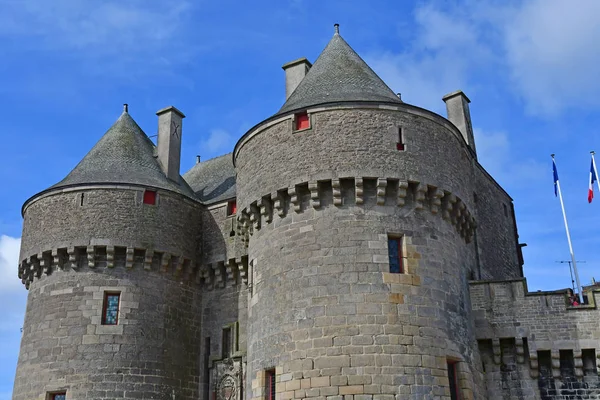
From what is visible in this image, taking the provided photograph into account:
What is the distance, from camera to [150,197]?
62.7ft

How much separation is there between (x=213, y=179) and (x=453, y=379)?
11643mm

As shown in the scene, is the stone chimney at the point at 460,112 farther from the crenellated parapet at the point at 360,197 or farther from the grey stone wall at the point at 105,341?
the grey stone wall at the point at 105,341

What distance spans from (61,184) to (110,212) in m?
1.85

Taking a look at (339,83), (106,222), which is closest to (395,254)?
(339,83)

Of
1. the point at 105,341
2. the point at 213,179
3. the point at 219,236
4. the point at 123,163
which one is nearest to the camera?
the point at 105,341

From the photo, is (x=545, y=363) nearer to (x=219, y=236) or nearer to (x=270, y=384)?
(x=270, y=384)

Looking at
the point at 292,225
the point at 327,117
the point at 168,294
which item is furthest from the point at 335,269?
the point at 168,294

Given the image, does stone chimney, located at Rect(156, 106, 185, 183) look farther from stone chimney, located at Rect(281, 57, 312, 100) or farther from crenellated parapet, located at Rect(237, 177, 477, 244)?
crenellated parapet, located at Rect(237, 177, 477, 244)

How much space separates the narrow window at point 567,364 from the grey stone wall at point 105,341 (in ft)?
31.4

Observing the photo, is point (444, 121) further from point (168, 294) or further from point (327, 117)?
point (168, 294)

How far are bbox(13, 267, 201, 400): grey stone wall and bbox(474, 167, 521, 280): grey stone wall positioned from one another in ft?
27.7

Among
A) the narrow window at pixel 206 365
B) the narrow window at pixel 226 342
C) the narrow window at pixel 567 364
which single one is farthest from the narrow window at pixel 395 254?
the narrow window at pixel 206 365

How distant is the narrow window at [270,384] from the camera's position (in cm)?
1402

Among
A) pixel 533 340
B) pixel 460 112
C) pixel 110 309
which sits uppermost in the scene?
pixel 460 112
